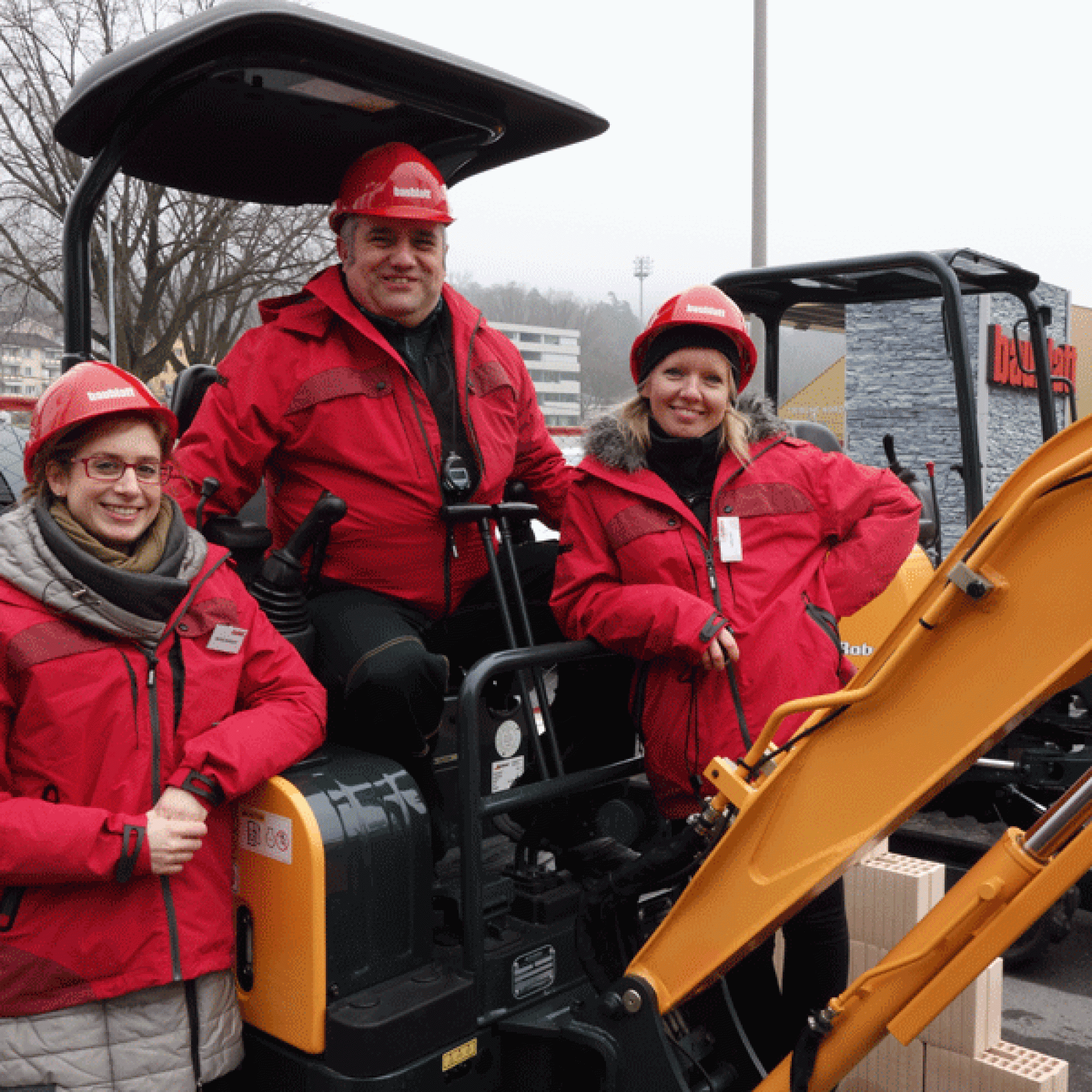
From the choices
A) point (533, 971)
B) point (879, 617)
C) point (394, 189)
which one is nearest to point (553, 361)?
point (879, 617)

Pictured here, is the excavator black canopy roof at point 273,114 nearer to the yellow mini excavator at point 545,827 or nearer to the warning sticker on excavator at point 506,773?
the yellow mini excavator at point 545,827

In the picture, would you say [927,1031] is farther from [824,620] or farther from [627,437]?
[627,437]

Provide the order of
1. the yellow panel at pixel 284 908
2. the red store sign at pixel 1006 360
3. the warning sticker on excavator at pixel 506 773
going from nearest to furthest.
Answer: the yellow panel at pixel 284 908 → the warning sticker on excavator at pixel 506 773 → the red store sign at pixel 1006 360

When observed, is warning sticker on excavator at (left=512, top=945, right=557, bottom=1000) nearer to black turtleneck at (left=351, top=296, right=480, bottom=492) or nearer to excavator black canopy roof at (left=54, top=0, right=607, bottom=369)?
black turtleneck at (left=351, top=296, right=480, bottom=492)

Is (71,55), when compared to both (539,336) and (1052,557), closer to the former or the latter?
(539,336)

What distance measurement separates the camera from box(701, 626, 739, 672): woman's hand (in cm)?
249

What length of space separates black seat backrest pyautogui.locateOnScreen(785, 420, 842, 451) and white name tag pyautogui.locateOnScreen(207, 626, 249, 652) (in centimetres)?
268

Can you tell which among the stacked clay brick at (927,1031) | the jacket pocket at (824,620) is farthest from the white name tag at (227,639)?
the stacked clay brick at (927,1031)

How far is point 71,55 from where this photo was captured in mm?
18312

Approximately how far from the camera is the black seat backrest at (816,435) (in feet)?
14.8

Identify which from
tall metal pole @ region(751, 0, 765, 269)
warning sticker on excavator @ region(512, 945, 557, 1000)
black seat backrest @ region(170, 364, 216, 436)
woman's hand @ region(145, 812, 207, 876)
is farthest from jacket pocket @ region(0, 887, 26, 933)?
tall metal pole @ region(751, 0, 765, 269)

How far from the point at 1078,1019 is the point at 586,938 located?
2.21 meters

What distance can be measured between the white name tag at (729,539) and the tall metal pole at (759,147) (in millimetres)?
8277

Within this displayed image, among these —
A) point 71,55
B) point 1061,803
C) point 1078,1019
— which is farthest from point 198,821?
point 71,55
